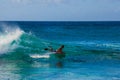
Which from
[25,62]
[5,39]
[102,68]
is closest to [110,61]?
[102,68]

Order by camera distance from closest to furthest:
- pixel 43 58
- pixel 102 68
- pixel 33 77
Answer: pixel 33 77 < pixel 102 68 < pixel 43 58

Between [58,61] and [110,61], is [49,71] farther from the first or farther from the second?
[110,61]

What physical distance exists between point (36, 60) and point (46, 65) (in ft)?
9.24

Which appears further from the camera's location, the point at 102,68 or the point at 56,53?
the point at 56,53

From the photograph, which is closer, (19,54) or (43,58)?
(43,58)

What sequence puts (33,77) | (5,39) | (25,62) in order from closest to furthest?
(33,77)
(25,62)
(5,39)

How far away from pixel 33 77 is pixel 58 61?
6.71m

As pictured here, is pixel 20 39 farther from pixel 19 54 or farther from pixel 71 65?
pixel 71 65

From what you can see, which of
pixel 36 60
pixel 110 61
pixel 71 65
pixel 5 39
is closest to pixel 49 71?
pixel 71 65

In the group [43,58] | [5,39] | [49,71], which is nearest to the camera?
[49,71]

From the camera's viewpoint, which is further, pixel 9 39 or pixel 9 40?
pixel 9 39

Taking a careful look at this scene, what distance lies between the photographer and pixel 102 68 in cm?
2714

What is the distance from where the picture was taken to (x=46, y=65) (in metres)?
27.7

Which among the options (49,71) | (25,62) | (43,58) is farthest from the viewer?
(43,58)
